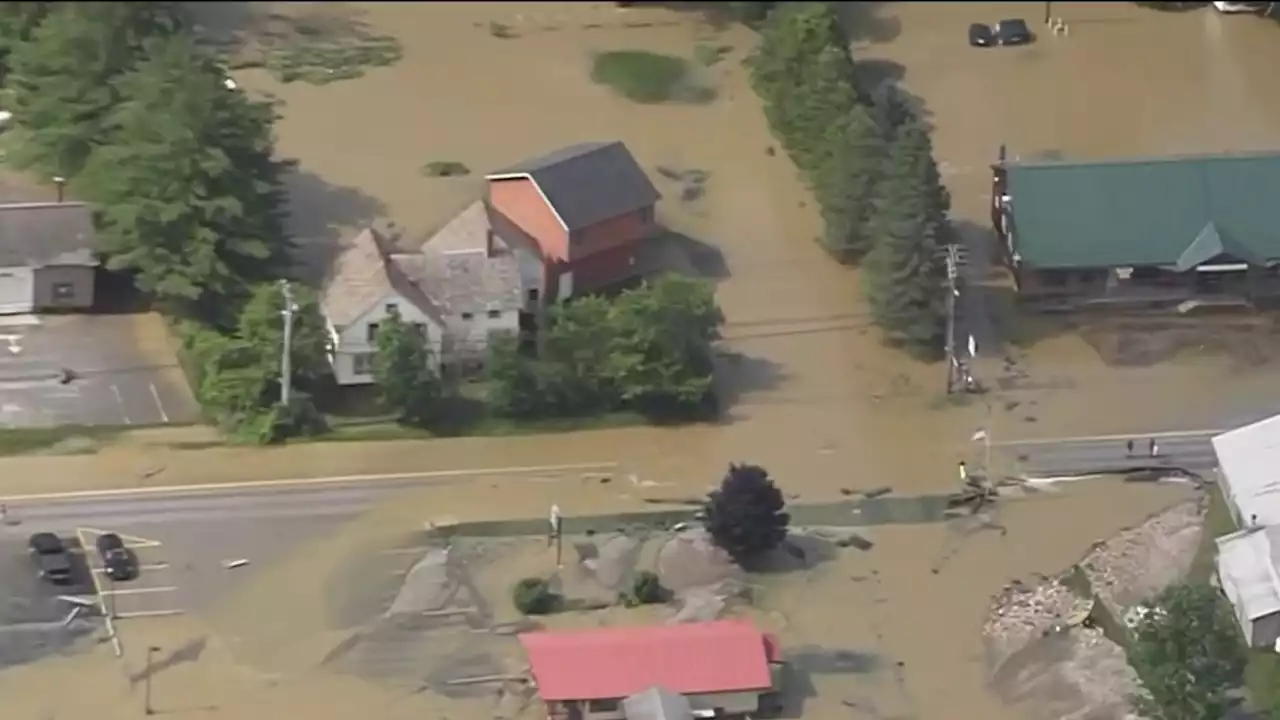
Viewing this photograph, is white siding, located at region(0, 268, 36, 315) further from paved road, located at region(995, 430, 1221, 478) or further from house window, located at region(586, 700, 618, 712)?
paved road, located at region(995, 430, 1221, 478)

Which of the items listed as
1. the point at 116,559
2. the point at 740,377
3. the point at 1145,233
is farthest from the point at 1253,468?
the point at 116,559

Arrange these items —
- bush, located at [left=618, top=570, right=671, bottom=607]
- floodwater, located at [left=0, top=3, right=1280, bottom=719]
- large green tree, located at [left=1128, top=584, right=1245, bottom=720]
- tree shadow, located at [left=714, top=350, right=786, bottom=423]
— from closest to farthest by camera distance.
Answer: large green tree, located at [left=1128, top=584, right=1245, bottom=720]
bush, located at [left=618, top=570, right=671, bottom=607]
floodwater, located at [left=0, top=3, right=1280, bottom=719]
tree shadow, located at [left=714, top=350, right=786, bottom=423]

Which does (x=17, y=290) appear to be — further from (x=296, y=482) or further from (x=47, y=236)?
(x=296, y=482)

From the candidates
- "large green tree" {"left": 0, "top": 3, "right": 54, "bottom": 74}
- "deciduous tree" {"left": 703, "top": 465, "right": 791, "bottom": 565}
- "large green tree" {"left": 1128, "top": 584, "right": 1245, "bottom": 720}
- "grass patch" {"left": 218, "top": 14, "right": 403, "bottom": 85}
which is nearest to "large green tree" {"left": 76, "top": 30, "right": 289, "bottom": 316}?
"large green tree" {"left": 0, "top": 3, "right": 54, "bottom": 74}

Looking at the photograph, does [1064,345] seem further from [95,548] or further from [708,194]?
[95,548]

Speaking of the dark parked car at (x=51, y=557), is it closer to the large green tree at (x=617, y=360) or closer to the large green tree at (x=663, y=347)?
the large green tree at (x=617, y=360)

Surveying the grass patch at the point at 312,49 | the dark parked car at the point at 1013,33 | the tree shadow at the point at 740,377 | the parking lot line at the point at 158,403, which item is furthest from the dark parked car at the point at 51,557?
the dark parked car at the point at 1013,33
